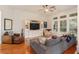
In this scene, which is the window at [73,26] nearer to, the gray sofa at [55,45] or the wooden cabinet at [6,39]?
the gray sofa at [55,45]

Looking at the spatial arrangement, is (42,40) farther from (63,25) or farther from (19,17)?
(19,17)

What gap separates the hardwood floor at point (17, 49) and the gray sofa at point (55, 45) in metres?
0.09

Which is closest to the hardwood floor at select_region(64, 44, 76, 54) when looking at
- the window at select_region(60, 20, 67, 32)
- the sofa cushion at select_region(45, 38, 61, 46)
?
the sofa cushion at select_region(45, 38, 61, 46)

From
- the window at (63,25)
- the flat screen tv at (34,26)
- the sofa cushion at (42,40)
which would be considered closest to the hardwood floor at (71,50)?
the window at (63,25)

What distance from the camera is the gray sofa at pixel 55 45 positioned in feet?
7.04

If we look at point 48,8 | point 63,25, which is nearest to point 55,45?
point 63,25

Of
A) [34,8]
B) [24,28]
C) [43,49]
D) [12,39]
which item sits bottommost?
[43,49]

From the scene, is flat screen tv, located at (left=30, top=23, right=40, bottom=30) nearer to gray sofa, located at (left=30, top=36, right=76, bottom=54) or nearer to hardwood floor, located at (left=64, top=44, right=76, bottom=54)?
gray sofa, located at (left=30, top=36, right=76, bottom=54)

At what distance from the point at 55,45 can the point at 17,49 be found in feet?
2.57

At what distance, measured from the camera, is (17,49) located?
2.15 m

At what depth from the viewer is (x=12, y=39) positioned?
220cm

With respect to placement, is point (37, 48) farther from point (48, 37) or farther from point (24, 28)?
point (24, 28)
